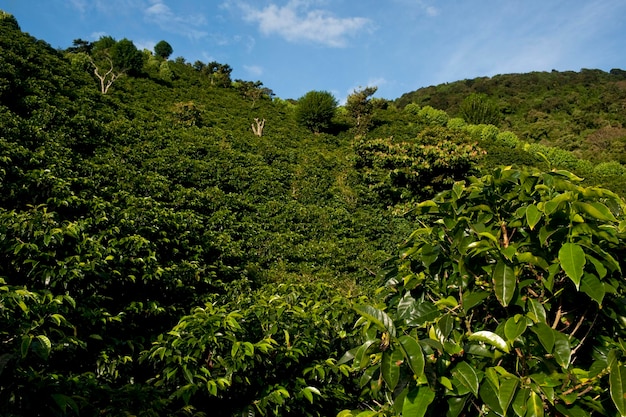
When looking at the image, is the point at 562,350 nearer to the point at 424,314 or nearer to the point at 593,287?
the point at 593,287

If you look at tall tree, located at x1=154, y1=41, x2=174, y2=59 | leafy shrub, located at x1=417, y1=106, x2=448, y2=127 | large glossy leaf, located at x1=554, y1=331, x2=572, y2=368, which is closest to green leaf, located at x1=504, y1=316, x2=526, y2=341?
large glossy leaf, located at x1=554, y1=331, x2=572, y2=368

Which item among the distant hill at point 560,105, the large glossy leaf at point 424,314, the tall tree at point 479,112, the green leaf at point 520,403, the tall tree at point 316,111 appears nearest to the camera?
the green leaf at point 520,403

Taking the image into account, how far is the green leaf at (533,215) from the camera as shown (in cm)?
132

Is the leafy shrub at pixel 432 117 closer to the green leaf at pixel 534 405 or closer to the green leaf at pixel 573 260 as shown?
the green leaf at pixel 573 260

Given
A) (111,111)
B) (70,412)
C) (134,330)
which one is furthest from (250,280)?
(111,111)

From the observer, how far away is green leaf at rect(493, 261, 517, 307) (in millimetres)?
1239

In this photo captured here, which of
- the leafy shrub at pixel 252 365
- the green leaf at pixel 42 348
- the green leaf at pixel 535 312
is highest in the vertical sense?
the green leaf at pixel 535 312

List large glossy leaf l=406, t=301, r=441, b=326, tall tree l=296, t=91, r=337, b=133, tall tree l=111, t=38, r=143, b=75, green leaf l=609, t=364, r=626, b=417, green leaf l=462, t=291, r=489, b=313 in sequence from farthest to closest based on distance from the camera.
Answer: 1. tall tree l=296, t=91, r=337, b=133
2. tall tree l=111, t=38, r=143, b=75
3. large glossy leaf l=406, t=301, r=441, b=326
4. green leaf l=462, t=291, r=489, b=313
5. green leaf l=609, t=364, r=626, b=417

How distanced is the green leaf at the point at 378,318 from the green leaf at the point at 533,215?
620 millimetres

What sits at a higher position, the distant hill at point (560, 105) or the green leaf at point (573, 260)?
the distant hill at point (560, 105)

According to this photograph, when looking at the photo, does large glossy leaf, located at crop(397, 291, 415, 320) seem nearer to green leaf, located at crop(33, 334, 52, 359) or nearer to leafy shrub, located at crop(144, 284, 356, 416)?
leafy shrub, located at crop(144, 284, 356, 416)

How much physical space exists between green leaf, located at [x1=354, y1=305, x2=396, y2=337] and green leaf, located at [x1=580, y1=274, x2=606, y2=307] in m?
0.62

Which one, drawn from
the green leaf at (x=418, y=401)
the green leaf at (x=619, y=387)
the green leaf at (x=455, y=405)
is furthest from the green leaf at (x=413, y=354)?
the green leaf at (x=619, y=387)

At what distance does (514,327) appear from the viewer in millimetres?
1212
